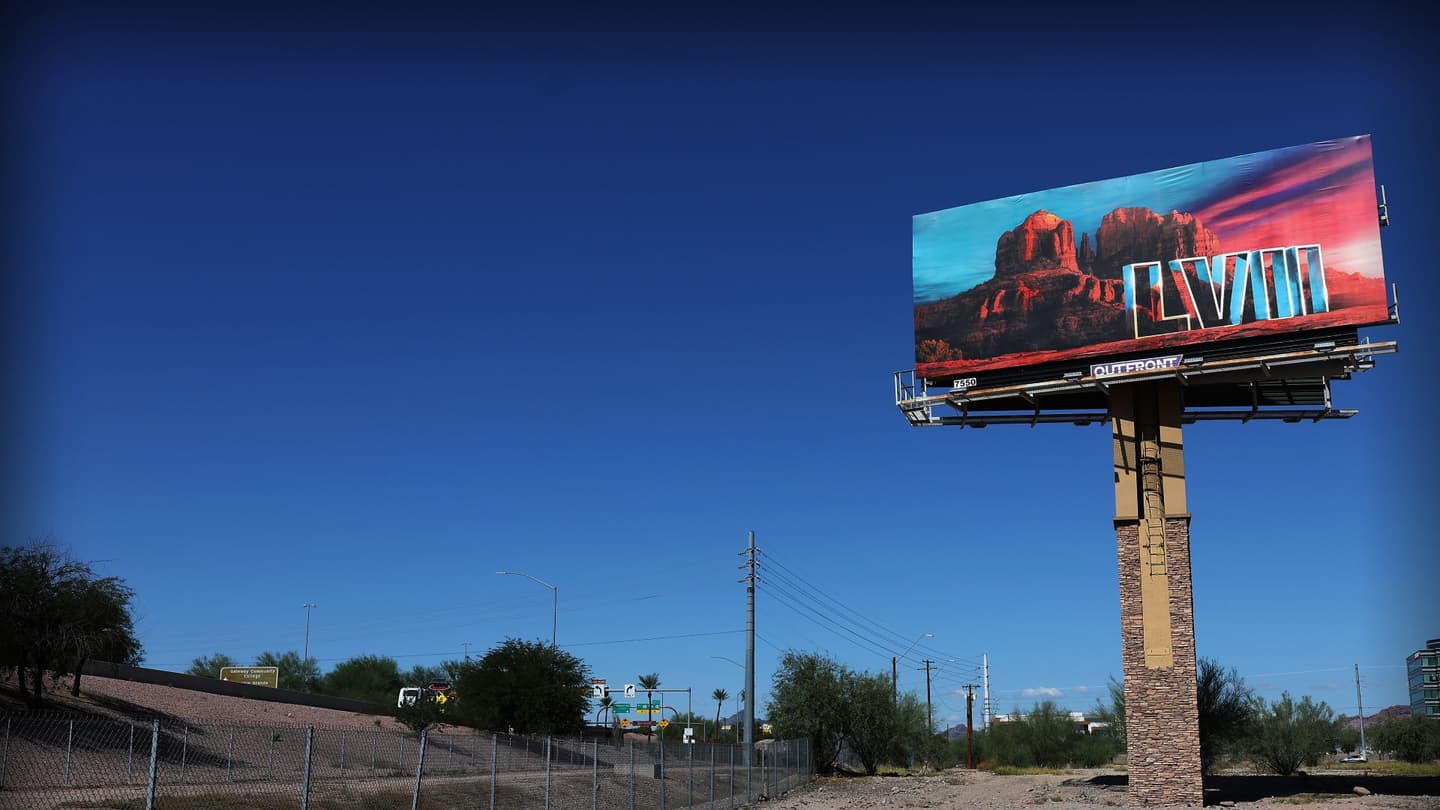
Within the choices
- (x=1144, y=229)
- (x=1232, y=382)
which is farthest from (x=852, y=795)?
(x=1144, y=229)

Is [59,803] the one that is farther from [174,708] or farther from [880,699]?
[880,699]

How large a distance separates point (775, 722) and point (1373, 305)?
148ft

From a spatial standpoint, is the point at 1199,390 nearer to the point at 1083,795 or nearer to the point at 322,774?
the point at 1083,795

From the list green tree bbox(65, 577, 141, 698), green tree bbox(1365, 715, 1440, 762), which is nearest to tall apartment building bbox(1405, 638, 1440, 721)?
A: green tree bbox(1365, 715, 1440, 762)

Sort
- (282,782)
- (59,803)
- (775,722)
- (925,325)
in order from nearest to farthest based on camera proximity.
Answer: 1. (59,803)
2. (282,782)
3. (925,325)
4. (775,722)

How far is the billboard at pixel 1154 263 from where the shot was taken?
41.9 m

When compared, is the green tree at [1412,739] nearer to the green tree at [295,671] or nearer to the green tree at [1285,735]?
the green tree at [1285,735]

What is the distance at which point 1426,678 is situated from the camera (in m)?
180

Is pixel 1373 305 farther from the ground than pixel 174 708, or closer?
farther from the ground

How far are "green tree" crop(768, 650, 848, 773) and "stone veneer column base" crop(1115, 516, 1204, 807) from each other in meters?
31.4

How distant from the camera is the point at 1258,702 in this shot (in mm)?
58844

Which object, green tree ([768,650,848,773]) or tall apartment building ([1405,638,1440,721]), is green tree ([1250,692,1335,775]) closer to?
green tree ([768,650,848,773])

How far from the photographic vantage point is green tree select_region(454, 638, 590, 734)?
6084 cm

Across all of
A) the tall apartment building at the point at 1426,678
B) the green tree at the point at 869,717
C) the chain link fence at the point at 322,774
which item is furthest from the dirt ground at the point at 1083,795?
the tall apartment building at the point at 1426,678
